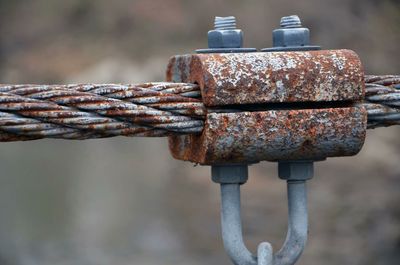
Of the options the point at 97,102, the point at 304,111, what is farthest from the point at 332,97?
the point at 97,102

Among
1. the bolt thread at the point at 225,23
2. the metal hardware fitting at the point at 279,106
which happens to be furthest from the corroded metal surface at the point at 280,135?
the bolt thread at the point at 225,23

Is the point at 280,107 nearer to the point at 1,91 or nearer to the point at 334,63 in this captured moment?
the point at 334,63

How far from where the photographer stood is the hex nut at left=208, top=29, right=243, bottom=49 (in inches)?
31.9

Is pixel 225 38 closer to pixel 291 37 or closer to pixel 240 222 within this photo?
pixel 291 37

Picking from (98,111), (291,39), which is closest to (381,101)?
(291,39)

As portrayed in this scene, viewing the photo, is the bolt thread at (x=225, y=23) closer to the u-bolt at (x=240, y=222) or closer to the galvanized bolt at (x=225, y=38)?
the galvanized bolt at (x=225, y=38)

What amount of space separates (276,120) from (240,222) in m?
0.09

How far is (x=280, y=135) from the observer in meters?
0.77

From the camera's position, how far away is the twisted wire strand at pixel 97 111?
0.75 m

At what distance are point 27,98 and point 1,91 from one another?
0.02m

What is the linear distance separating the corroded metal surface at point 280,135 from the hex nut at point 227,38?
0.26 ft

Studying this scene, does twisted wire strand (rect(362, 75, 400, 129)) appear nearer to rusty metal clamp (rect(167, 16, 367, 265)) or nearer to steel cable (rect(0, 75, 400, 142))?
rusty metal clamp (rect(167, 16, 367, 265))

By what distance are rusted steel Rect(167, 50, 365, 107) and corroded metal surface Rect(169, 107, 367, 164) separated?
0.01 metres

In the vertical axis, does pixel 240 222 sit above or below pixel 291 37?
below
